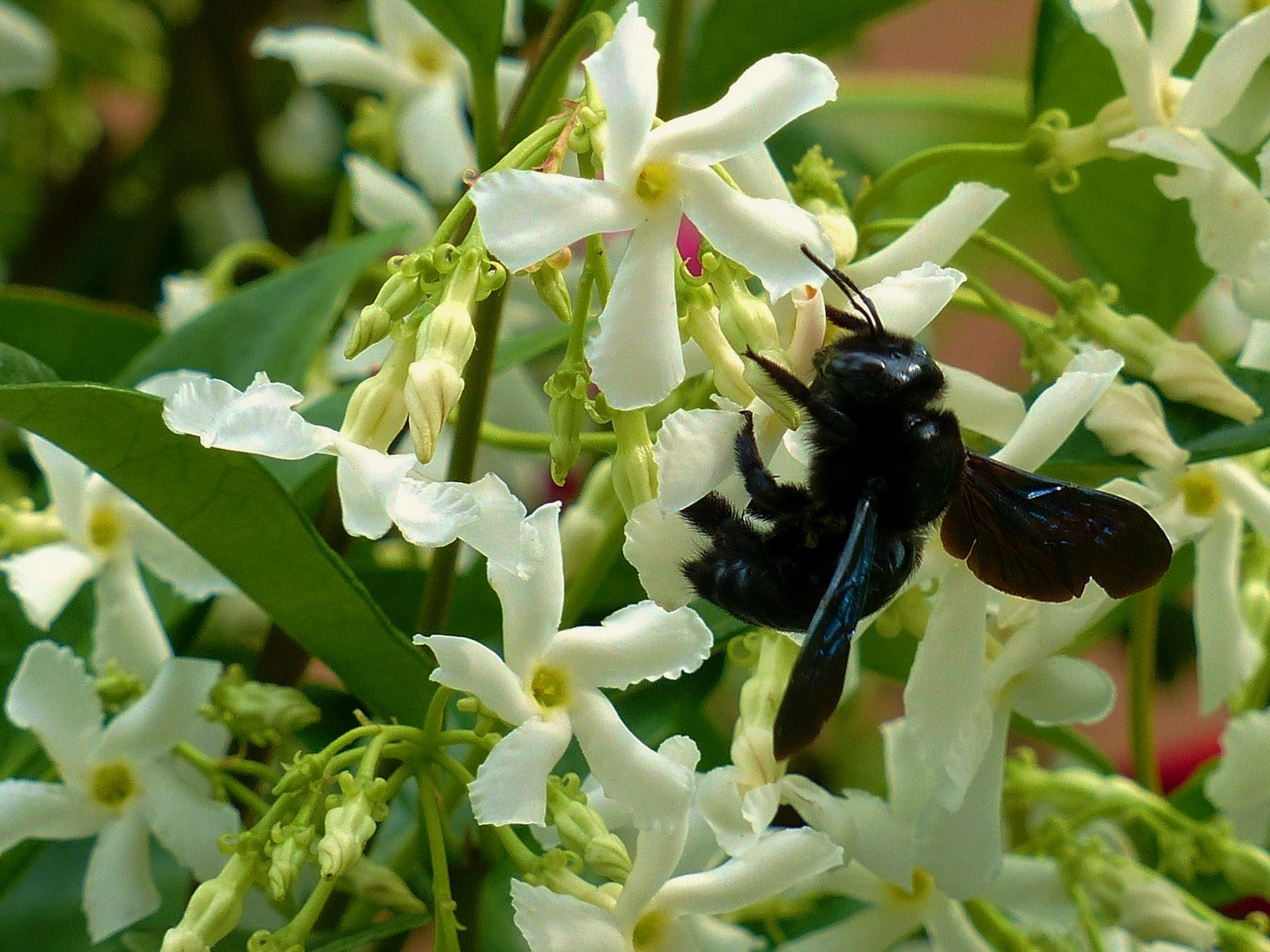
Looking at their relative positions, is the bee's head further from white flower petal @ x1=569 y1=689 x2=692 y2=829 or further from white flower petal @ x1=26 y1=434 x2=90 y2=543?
white flower petal @ x1=26 y1=434 x2=90 y2=543

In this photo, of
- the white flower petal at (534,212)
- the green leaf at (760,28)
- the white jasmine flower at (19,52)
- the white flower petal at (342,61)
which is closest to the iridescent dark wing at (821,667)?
the white flower petal at (534,212)

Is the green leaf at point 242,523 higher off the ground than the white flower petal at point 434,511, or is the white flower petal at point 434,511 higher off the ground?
the white flower petal at point 434,511

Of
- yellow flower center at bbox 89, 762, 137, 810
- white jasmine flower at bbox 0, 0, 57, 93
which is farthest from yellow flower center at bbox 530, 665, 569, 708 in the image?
white jasmine flower at bbox 0, 0, 57, 93

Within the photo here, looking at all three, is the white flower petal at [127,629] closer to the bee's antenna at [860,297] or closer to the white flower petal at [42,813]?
the white flower petal at [42,813]

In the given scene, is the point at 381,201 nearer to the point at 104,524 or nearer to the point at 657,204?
the point at 104,524

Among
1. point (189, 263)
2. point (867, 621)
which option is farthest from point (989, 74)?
point (867, 621)

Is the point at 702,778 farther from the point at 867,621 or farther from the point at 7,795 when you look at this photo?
the point at 7,795
